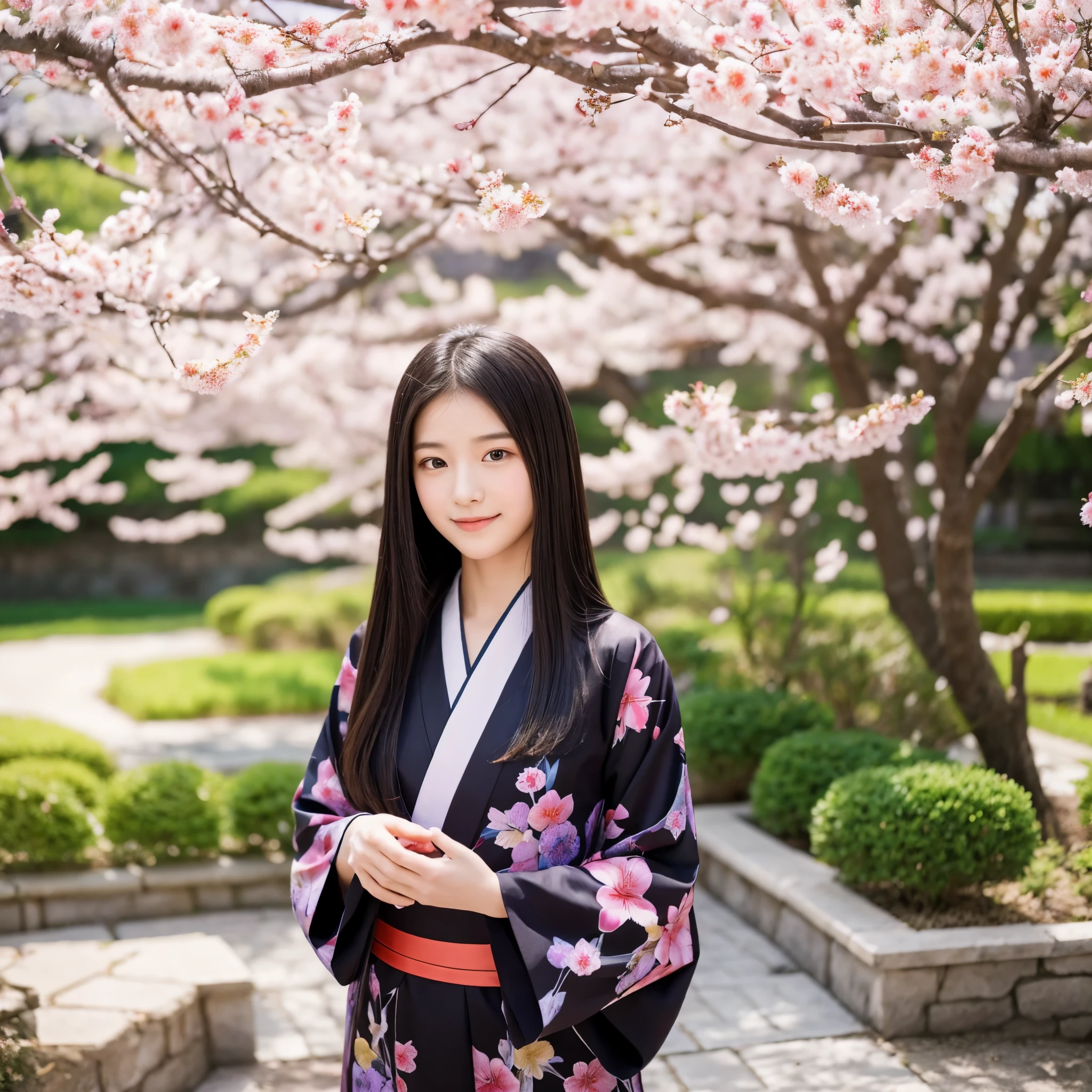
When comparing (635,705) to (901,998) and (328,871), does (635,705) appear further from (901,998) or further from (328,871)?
(901,998)

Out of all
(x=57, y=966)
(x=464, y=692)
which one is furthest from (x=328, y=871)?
(x=57, y=966)

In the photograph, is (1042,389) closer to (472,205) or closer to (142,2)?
(472,205)

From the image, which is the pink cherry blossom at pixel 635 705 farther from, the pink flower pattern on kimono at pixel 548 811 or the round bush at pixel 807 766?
the round bush at pixel 807 766

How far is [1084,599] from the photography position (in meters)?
10.6

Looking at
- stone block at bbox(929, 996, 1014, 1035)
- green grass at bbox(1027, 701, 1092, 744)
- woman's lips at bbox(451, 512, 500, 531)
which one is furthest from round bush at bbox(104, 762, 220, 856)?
green grass at bbox(1027, 701, 1092, 744)

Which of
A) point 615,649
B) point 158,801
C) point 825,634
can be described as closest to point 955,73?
point 615,649

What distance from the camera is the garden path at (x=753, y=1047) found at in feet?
9.67

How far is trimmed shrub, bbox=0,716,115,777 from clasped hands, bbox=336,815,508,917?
11.7ft

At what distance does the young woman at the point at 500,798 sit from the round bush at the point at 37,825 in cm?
248

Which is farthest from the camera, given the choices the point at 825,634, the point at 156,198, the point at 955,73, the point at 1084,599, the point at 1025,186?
the point at 1084,599

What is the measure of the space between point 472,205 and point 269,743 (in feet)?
14.9

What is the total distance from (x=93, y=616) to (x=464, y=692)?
12.4 metres

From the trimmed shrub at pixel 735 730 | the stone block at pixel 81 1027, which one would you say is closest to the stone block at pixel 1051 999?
the trimmed shrub at pixel 735 730

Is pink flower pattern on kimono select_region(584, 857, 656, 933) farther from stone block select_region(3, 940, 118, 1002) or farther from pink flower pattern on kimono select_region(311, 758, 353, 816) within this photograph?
stone block select_region(3, 940, 118, 1002)
